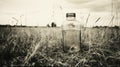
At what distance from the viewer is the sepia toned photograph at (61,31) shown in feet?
3.68

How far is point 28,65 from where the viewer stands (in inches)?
39.9

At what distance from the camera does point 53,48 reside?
1.24 meters

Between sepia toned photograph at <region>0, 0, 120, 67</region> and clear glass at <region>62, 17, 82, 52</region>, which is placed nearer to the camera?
sepia toned photograph at <region>0, 0, 120, 67</region>

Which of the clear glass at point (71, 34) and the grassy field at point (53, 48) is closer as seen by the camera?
the grassy field at point (53, 48)

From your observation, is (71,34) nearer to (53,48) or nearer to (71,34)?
(71,34)

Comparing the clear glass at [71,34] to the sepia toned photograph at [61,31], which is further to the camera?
the clear glass at [71,34]

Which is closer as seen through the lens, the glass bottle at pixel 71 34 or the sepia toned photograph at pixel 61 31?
the sepia toned photograph at pixel 61 31

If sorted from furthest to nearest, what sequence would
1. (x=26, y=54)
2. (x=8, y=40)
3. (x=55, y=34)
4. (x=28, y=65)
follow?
1. (x=55, y=34)
2. (x=8, y=40)
3. (x=26, y=54)
4. (x=28, y=65)

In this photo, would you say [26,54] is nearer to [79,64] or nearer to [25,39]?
[25,39]

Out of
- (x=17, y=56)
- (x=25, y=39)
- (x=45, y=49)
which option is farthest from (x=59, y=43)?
(x=17, y=56)

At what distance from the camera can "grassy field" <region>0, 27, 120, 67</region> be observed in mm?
1052

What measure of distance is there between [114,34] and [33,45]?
29.3 inches

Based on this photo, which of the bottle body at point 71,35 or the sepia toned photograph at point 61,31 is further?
the bottle body at point 71,35

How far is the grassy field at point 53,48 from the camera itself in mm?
1052
